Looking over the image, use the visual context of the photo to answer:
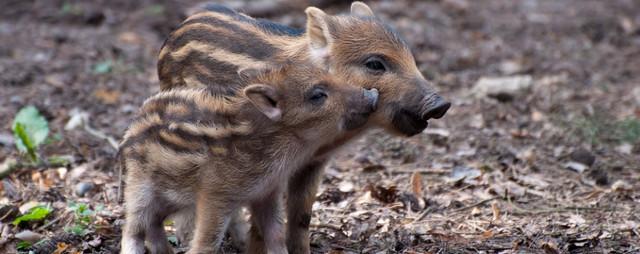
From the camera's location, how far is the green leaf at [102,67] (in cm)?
923

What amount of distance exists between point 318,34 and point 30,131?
95.7 inches

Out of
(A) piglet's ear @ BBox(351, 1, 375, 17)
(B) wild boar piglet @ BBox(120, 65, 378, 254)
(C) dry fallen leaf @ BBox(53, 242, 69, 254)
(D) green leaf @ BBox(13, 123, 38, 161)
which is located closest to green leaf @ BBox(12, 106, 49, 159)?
(D) green leaf @ BBox(13, 123, 38, 161)

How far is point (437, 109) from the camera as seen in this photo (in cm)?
476

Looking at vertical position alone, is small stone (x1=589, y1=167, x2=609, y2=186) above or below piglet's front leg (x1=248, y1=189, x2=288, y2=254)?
below

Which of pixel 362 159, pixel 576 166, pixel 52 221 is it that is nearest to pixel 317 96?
Answer: pixel 52 221

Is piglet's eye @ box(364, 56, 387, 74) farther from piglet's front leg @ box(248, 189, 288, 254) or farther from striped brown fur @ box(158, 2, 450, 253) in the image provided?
piglet's front leg @ box(248, 189, 288, 254)

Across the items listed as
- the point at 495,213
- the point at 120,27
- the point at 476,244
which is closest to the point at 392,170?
the point at 495,213

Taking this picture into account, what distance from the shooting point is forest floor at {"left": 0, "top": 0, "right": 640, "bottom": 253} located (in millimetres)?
5547

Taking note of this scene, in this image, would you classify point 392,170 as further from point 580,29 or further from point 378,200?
point 580,29

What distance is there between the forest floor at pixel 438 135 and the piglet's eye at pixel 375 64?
0.45 metres

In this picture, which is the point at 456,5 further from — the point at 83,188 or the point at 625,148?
the point at 83,188

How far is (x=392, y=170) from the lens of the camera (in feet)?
22.5

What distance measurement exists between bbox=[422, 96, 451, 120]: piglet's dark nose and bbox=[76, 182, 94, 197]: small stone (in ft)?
8.29

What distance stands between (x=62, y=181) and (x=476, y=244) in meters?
2.85
